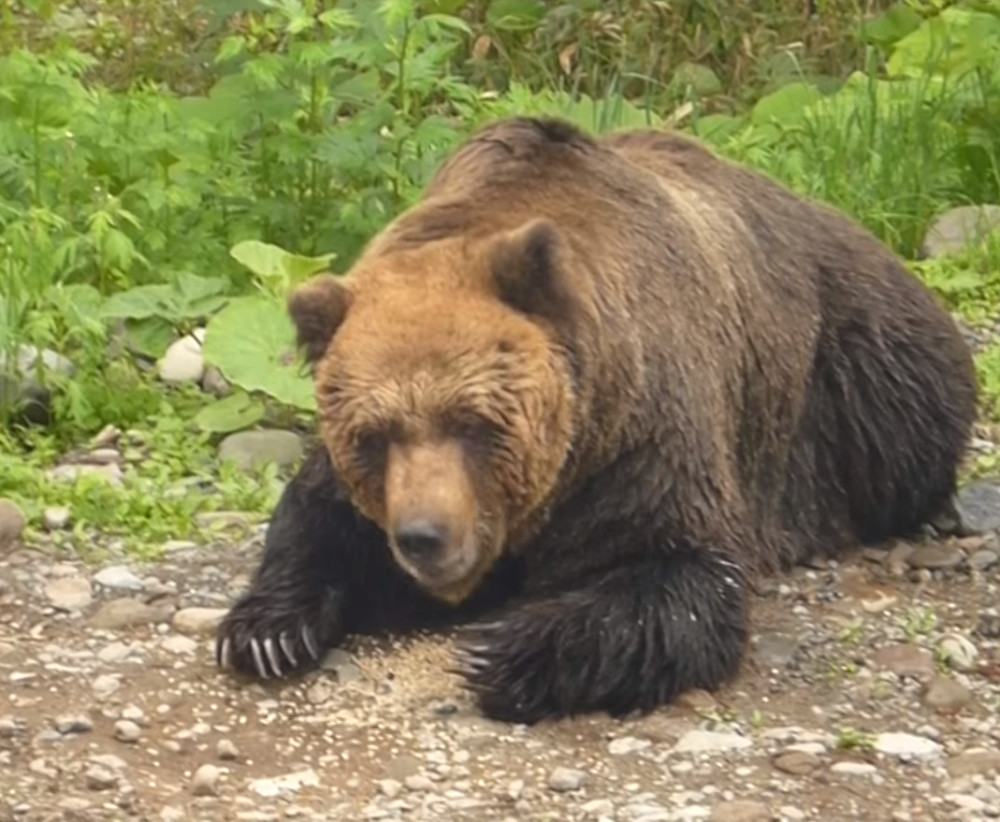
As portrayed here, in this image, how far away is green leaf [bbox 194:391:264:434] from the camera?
596cm

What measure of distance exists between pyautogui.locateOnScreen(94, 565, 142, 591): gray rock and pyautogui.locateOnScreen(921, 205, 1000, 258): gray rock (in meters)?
3.18

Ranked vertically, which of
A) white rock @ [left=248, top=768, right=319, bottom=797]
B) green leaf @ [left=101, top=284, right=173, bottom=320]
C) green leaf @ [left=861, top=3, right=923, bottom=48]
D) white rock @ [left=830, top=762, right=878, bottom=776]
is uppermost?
green leaf @ [left=861, top=3, right=923, bottom=48]

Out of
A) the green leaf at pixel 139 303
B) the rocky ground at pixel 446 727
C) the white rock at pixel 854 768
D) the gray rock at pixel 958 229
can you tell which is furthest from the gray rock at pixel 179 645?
the gray rock at pixel 958 229

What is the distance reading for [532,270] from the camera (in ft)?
14.3

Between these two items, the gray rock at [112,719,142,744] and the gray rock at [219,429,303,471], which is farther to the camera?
the gray rock at [219,429,303,471]

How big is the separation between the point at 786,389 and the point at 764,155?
92.1 inches

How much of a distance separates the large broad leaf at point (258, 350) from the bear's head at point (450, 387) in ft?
4.19

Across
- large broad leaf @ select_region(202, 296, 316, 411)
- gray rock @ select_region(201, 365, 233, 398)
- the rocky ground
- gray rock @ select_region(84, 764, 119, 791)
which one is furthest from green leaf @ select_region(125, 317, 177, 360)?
gray rock @ select_region(84, 764, 119, 791)

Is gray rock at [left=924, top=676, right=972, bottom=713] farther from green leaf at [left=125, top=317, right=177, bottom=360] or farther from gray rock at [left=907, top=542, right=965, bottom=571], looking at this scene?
green leaf at [left=125, top=317, right=177, bottom=360]

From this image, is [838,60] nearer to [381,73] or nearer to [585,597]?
[381,73]

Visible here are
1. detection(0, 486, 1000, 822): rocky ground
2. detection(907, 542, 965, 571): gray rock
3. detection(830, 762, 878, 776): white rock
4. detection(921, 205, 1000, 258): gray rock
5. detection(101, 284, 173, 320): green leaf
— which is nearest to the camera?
detection(0, 486, 1000, 822): rocky ground

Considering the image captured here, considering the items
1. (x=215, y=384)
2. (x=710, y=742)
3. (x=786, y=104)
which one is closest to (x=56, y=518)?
(x=215, y=384)

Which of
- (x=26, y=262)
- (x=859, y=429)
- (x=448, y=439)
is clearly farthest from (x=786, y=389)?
(x=26, y=262)

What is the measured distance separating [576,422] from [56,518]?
157cm
